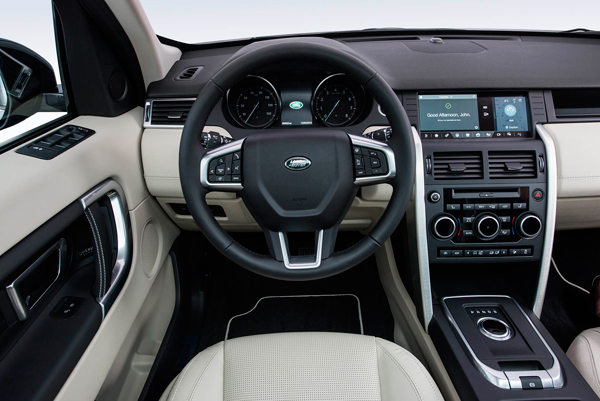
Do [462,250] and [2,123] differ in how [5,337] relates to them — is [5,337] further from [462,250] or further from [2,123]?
[462,250]

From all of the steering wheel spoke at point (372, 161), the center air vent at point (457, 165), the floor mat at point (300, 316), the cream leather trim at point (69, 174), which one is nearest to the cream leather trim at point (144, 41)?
the cream leather trim at point (69, 174)

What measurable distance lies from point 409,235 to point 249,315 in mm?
927

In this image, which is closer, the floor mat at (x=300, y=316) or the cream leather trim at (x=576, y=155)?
the cream leather trim at (x=576, y=155)

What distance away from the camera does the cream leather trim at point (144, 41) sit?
112 cm

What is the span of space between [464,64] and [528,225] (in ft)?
1.89

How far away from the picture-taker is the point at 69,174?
0.95 meters

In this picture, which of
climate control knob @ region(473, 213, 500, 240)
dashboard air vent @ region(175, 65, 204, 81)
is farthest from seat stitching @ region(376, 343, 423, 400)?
dashboard air vent @ region(175, 65, 204, 81)

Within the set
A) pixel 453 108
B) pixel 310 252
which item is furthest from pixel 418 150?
pixel 310 252

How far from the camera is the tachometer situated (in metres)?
1.23

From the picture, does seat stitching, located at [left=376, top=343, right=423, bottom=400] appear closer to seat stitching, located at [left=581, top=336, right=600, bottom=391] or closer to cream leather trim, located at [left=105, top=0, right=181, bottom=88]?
seat stitching, located at [left=581, top=336, right=600, bottom=391]

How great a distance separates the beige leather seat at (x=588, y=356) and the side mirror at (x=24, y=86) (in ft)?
5.34

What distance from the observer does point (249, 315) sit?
6.06 feet

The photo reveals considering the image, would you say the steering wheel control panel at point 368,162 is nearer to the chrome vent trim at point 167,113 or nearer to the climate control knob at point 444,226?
the climate control knob at point 444,226

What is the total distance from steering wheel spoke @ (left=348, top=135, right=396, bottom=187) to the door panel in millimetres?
697
